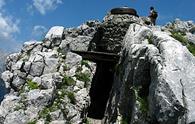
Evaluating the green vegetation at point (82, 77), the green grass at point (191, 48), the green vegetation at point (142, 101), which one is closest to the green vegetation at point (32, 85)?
the green vegetation at point (82, 77)

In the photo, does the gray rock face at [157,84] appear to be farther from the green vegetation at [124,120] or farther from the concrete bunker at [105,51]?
the concrete bunker at [105,51]

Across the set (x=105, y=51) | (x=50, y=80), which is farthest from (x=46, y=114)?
(x=105, y=51)

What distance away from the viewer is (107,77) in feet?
145

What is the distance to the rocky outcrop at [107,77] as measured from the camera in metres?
23.9

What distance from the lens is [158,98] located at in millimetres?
23656

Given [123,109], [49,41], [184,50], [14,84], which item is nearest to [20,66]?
[14,84]

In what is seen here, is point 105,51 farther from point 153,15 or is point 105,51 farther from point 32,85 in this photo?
point 32,85

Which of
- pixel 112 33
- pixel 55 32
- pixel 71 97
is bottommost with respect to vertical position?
pixel 71 97

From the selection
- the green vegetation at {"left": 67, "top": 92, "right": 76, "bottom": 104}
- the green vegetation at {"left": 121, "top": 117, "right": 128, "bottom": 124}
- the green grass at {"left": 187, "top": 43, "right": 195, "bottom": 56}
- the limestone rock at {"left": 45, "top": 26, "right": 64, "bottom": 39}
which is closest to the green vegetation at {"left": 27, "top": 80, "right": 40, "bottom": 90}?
the green vegetation at {"left": 67, "top": 92, "right": 76, "bottom": 104}

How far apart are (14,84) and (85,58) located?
27.5ft

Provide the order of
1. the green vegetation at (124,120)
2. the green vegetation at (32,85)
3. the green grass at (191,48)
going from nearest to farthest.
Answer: the green grass at (191,48) → the green vegetation at (124,120) → the green vegetation at (32,85)

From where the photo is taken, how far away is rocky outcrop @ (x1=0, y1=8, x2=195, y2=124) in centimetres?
2394

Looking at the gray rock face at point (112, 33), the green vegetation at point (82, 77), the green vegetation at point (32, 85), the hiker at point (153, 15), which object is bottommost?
the green vegetation at point (32, 85)

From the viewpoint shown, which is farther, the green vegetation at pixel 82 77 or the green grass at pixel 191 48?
the green vegetation at pixel 82 77
